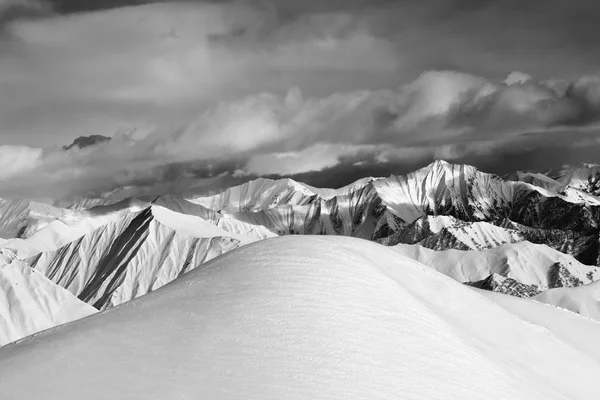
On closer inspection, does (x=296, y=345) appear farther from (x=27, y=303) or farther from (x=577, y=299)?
(x=577, y=299)

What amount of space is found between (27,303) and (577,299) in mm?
126118

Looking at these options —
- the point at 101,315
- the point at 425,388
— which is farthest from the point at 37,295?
the point at 425,388

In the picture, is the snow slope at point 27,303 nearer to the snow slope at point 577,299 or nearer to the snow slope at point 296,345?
the snow slope at point 577,299

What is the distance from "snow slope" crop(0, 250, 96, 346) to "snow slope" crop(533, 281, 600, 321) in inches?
4195

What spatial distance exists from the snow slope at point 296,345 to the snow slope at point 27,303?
396 ft

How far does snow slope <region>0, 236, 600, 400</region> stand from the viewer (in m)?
21.2

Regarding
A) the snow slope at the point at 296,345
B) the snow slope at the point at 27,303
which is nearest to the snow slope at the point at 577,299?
the snow slope at the point at 27,303

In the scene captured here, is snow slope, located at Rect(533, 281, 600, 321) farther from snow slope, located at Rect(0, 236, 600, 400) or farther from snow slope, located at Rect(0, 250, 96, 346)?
snow slope, located at Rect(0, 236, 600, 400)

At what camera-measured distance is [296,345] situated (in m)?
23.5

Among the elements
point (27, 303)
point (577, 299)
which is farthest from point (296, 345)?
point (577, 299)

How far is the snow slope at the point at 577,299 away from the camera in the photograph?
169m

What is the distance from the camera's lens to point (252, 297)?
26.9m

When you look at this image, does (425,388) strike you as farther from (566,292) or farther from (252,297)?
(566,292)

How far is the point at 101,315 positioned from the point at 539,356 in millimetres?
18899
